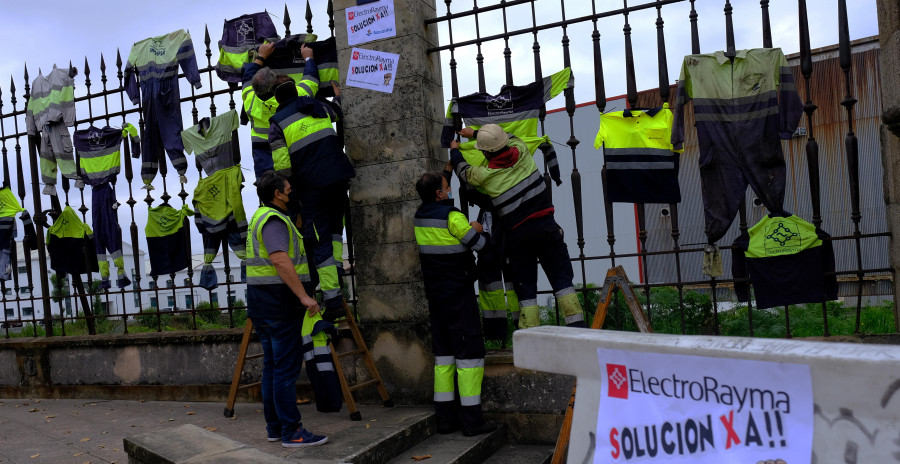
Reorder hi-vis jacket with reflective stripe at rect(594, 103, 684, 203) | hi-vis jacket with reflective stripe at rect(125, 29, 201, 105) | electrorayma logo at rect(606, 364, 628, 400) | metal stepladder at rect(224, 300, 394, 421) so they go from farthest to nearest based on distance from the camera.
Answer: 1. hi-vis jacket with reflective stripe at rect(125, 29, 201, 105)
2. metal stepladder at rect(224, 300, 394, 421)
3. hi-vis jacket with reflective stripe at rect(594, 103, 684, 203)
4. electrorayma logo at rect(606, 364, 628, 400)

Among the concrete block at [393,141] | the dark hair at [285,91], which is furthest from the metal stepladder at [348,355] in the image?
the dark hair at [285,91]

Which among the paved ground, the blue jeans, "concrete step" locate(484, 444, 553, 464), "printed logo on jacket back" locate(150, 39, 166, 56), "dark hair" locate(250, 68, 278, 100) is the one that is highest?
"printed logo on jacket back" locate(150, 39, 166, 56)

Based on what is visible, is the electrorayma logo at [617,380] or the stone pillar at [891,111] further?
the stone pillar at [891,111]

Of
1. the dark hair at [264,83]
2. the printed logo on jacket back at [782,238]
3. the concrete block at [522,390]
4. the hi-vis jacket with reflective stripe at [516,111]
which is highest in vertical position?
the dark hair at [264,83]

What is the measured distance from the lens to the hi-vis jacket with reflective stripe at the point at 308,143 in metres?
5.53

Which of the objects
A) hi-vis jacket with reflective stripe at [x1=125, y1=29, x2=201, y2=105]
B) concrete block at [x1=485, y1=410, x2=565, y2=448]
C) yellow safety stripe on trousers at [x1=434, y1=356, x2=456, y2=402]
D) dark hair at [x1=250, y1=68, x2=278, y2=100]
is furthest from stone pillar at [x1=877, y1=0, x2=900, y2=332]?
hi-vis jacket with reflective stripe at [x1=125, y1=29, x2=201, y2=105]

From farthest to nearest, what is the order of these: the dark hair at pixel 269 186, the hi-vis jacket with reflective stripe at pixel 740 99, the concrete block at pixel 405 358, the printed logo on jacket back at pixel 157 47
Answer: the printed logo on jacket back at pixel 157 47, the concrete block at pixel 405 358, the hi-vis jacket with reflective stripe at pixel 740 99, the dark hair at pixel 269 186

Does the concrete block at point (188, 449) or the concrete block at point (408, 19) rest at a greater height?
the concrete block at point (408, 19)

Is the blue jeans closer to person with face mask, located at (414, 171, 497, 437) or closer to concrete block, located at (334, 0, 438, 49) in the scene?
person with face mask, located at (414, 171, 497, 437)

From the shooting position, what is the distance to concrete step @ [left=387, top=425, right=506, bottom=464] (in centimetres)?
473

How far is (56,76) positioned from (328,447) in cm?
634

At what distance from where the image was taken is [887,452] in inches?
72.6

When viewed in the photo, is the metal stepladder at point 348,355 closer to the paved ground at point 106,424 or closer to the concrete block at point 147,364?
the paved ground at point 106,424

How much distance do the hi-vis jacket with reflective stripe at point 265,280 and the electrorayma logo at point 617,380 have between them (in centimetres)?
285
